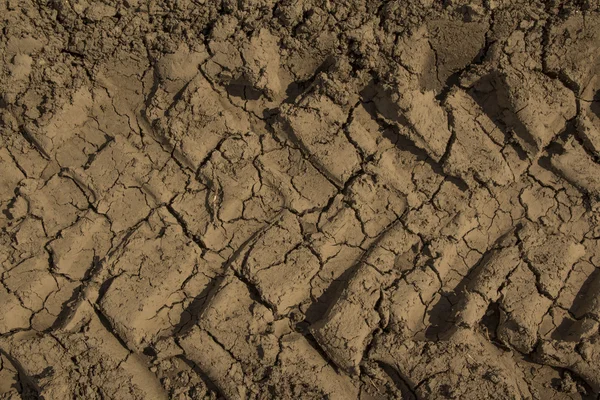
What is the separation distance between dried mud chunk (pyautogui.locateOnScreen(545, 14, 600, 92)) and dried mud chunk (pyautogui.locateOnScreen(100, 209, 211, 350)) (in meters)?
1.99

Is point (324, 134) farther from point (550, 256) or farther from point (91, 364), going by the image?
point (91, 364)

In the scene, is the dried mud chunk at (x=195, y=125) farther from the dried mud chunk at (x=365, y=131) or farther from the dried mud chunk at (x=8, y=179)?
the dried mud chunk at (x=8, y=179)

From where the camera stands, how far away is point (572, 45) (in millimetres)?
2186

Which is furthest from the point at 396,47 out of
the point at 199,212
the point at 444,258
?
the point at 199,212

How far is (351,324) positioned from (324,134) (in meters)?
0.93

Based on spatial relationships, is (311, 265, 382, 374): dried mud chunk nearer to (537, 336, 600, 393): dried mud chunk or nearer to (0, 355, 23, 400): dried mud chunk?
(537, 336, 600, 393): dried mud chunk

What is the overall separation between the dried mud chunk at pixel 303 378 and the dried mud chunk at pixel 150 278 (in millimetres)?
541

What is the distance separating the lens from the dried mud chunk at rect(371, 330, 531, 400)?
2.01 metres

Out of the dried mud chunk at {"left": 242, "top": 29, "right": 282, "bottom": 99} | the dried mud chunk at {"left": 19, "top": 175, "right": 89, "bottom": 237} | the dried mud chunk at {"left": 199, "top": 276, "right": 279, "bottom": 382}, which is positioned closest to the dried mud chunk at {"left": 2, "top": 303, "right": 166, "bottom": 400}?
the dried mud chunk at {"left": 199, "top": 276, "right": 279, "bottom": 382}

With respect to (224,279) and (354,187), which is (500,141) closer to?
(354,187)

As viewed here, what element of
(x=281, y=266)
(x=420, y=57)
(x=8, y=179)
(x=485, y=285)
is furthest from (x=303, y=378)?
(x=8, y=179)

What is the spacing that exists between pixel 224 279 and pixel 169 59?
1.16m

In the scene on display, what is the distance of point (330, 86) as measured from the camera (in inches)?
86.6

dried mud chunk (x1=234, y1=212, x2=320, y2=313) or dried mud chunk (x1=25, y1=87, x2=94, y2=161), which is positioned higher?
dried mud chunk (x1=25, y1=87, x2=94, y2=161)
